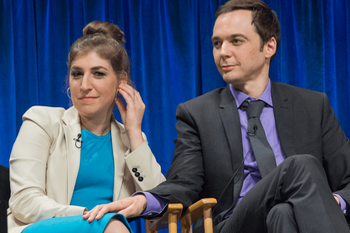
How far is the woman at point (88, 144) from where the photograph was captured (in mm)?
1578

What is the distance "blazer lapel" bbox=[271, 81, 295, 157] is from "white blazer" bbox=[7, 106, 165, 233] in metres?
0.57

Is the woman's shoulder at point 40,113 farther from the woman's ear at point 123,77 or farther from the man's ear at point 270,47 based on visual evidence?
the man's ear at point 270,47

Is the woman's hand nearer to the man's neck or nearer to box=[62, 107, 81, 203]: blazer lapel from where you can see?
box=[62, 107, 81, 203]: blazer lapel

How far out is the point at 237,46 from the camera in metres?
1.72

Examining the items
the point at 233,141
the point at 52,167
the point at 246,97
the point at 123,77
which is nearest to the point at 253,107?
the point at 246,97

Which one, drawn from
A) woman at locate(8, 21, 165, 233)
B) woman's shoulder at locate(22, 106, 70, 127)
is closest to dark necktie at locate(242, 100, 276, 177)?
woman at locate(8, 21, 165, 233)

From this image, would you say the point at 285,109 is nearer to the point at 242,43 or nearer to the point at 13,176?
the point at 242,43

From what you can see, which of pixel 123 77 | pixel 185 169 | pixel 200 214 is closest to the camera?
pixel 200 214

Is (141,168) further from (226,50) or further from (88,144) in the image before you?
(226,50)

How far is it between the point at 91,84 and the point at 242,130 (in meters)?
0.69

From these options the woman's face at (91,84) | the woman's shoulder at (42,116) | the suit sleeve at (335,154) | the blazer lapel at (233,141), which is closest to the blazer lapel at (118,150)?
the woman's face at (91,84)

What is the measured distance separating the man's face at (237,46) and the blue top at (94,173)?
2.12 ft

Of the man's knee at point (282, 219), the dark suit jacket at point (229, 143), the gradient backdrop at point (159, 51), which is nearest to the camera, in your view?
the man's knee at point (282, 219)

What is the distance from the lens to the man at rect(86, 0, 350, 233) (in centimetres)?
162
